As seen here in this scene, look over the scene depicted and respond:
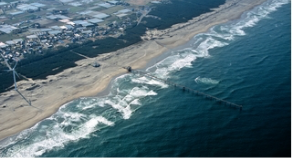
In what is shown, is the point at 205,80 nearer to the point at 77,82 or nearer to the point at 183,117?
the point at 183,117

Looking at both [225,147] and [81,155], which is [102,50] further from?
[225,147]

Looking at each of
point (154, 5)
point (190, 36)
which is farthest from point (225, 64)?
point (154, 5)

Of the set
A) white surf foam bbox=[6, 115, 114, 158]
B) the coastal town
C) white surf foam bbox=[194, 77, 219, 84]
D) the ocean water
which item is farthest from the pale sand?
white surf foam bbox=[194, 77, 219, 84]

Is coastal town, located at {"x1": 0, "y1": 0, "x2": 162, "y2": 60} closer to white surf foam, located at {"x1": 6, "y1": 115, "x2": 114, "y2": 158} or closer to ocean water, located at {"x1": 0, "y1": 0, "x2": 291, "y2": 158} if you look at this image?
ocean water, located at {"x1": 0, "y1": 0, "x2": 291, "y2": 158}

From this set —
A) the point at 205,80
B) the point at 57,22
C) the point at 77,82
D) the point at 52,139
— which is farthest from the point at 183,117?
the point at 57,22

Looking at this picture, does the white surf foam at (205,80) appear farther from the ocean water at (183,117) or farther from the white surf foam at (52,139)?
the white surf foam at (52,139)
